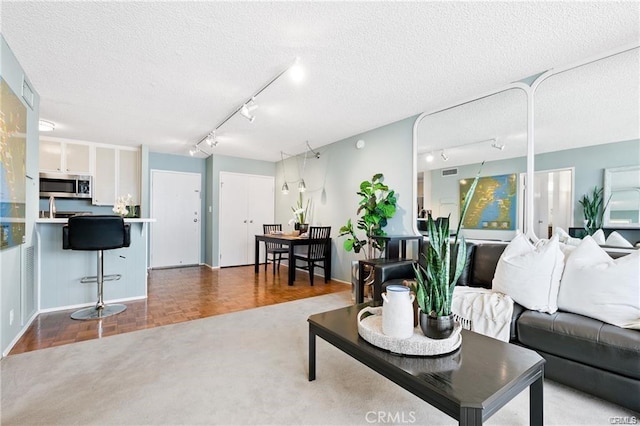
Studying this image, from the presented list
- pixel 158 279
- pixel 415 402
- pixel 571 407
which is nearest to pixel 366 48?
pixel 415 402

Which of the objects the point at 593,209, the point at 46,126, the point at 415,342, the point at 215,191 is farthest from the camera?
the point at 215,191

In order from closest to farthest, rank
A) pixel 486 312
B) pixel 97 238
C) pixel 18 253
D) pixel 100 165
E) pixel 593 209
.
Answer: pixel 486 312, pixel 593 209, pixel 18 253, pixel 97 238, pixel 100 165

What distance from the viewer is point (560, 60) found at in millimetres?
2283

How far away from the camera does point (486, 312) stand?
196 cm

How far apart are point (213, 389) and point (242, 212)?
456 centimetres

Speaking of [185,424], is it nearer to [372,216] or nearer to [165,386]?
[165,386]

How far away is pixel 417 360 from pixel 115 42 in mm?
2775

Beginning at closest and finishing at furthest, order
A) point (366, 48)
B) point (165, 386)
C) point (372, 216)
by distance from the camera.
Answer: point (165, 386), point (366, 48), point (372, 216)

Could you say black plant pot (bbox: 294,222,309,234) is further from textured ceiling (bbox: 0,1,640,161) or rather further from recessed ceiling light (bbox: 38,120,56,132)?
recessed ceiling light (bbox: 38,120,56,132)

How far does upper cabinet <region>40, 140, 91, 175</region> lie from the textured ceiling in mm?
1564

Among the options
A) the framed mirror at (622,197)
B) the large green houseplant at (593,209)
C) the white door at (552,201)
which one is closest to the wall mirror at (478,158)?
the white door at (552,201)

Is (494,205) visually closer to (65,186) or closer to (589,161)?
(589,161)

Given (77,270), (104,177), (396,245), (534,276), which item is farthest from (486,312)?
(104,177)
